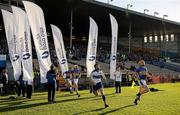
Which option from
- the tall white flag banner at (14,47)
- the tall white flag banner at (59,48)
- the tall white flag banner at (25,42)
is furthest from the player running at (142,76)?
the tall white flag banner at (59,48)

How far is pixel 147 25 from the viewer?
67.7m

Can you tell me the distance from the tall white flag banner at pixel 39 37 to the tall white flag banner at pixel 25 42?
103 cm

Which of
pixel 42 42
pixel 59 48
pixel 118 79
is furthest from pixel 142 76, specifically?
pixel 59 48

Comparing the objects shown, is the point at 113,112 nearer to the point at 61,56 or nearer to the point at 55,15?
the point at 61,56

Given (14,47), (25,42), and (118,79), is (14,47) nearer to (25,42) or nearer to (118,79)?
(25,42)

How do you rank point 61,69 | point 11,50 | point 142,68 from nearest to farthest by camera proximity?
point 142,68 → point 11,50 → point 61,69

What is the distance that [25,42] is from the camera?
70.2 ft

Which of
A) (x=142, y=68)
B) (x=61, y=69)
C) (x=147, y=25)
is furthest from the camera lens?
(x=147, y=25)

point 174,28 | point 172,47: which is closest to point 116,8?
point 174,28

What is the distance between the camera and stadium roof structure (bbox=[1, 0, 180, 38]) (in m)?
52.2

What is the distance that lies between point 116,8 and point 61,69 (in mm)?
28913

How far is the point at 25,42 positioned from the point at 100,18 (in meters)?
40.0

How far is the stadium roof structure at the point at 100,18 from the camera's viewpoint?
52.2 metres

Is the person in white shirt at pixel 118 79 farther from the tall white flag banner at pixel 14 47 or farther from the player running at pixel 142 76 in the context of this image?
the player running at pixel 142 76
